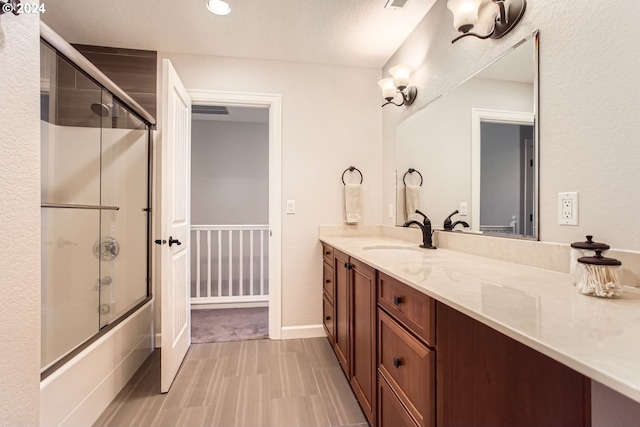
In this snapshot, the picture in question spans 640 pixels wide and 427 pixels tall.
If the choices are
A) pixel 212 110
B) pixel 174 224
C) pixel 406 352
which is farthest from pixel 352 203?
pixel 212 110

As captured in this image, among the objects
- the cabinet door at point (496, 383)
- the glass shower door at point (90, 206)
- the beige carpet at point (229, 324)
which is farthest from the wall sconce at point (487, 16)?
the beige carpet at point (229, 324)

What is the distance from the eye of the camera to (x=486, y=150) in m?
1.47

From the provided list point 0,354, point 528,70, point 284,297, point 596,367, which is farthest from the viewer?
point 284,297

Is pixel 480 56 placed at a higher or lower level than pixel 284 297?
higher

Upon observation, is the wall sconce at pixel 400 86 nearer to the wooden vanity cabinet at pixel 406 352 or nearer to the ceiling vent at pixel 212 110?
the wooden vanity cabinet at pixel 406 352

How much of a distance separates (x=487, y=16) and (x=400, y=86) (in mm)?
749

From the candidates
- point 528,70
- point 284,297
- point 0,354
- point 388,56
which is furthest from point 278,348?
point 388,56

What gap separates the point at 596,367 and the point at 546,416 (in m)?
0.66

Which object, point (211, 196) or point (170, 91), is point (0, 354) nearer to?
point (170, 91)

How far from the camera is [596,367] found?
42cm

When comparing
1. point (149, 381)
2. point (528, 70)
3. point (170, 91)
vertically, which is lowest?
point (149, 381)

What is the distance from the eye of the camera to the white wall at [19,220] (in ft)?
2.66

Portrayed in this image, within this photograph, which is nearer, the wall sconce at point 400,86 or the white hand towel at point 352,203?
the wall sconce at point 400,86

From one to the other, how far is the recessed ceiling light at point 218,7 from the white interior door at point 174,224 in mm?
466
